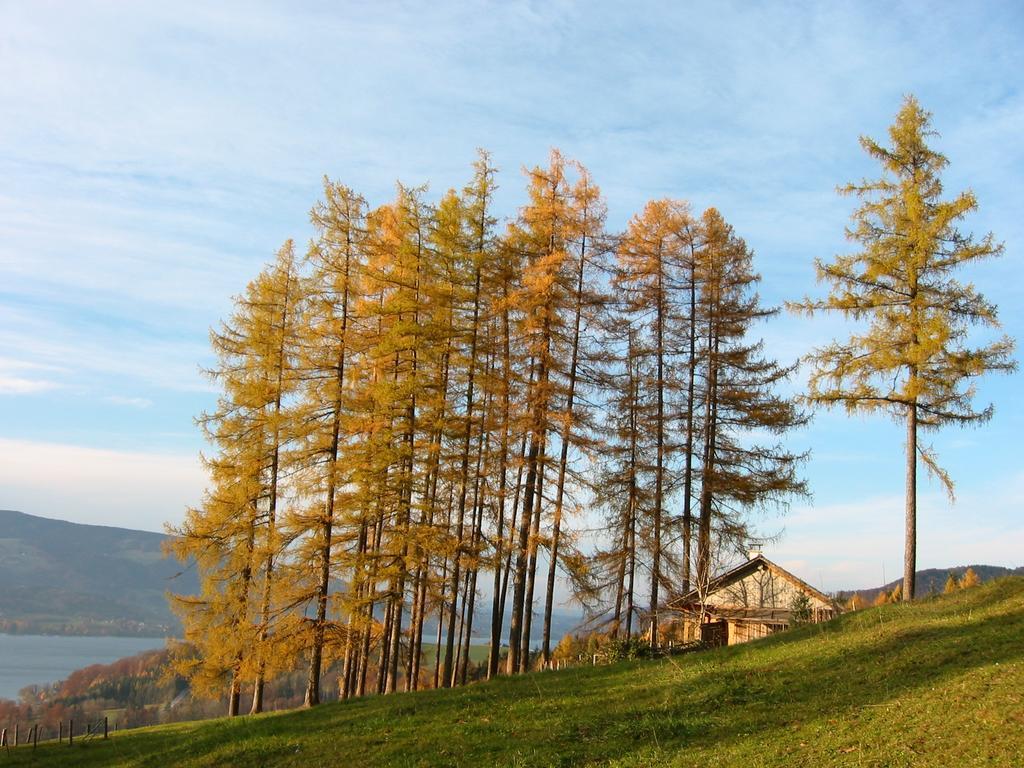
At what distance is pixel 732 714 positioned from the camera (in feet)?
40.6

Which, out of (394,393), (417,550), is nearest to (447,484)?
(417,550)

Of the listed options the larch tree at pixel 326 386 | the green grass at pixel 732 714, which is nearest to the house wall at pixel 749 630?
the green grass at pixel 732 714

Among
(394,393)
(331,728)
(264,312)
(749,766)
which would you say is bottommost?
(331,728)

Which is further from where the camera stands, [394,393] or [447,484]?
[447,484]

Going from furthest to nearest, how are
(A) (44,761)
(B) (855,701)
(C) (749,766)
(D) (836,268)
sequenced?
1. (D) (836,268)
2. (A) (44,761)
3. (B) (855,701)
4. (C) (749,766)

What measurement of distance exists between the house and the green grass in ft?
32.7

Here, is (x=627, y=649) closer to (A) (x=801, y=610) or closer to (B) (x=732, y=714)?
(A) (x=801, y=610)

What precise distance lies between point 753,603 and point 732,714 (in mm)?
19541

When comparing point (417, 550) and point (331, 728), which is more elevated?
point (417, 550)

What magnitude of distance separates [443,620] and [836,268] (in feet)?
53.0

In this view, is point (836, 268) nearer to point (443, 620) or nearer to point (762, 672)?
point (762, 672)

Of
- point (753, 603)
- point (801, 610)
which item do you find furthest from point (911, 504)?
point (753, 603)

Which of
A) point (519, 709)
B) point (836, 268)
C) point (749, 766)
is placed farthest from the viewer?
point (836, 268)

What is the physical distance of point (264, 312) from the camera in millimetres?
24781
